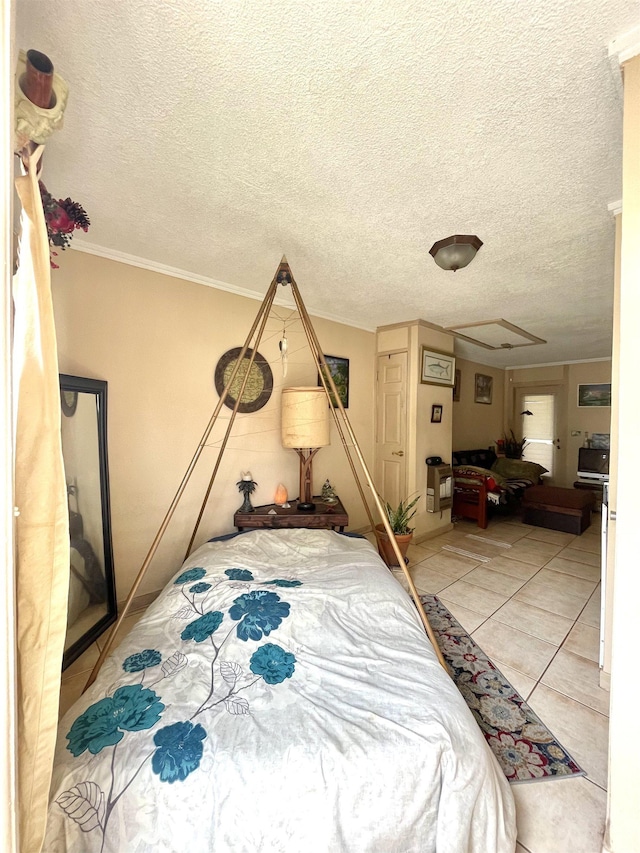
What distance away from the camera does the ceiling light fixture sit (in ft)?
6.32

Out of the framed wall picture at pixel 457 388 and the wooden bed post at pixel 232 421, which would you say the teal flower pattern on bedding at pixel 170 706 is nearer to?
the wooden bed post at pixel 232 421

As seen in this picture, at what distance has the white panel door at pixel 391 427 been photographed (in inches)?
145

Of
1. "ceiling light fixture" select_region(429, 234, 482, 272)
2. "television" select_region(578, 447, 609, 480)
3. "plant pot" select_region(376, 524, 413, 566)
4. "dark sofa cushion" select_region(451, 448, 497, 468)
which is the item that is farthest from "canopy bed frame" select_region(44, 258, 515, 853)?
"television" select_region(578, 447, 609, 480)

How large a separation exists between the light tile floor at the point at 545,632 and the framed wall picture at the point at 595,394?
2.62 meters

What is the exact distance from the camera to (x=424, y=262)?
2.24m

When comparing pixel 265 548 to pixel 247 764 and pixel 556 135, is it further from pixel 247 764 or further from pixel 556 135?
pixel 556 135

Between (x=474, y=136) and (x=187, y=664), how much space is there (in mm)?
2306

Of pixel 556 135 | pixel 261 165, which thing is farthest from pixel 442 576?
pixel 261 165

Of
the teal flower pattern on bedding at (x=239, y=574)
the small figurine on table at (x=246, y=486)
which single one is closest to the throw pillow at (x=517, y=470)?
the small figurine on table at (x=246, y=486)

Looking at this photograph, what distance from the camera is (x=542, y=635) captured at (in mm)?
2154

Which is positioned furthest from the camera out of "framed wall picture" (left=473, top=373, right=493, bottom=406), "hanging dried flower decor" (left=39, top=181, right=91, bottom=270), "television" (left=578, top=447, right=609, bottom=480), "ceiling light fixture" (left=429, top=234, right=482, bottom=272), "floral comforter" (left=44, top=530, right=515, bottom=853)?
"framed wall picture" (left=473, top=373, right=493, bottom=406)

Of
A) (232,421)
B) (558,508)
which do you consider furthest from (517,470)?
(232,421)

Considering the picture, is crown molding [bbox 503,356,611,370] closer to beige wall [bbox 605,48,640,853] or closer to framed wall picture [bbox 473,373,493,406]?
framed wall picture [bbox 473,373,493,406]

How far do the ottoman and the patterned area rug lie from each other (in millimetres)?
2983
